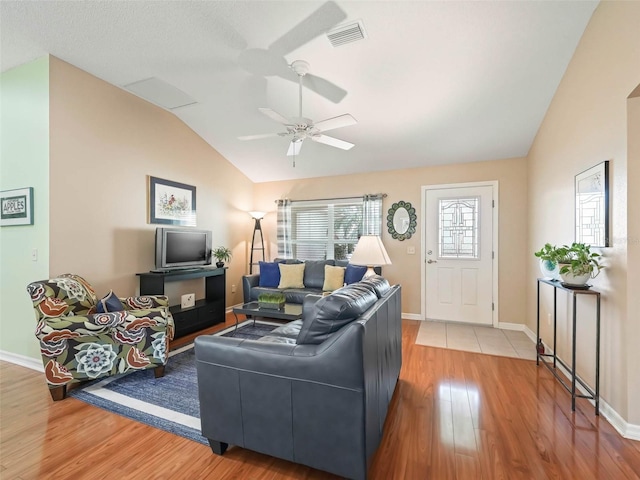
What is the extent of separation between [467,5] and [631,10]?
0.95m

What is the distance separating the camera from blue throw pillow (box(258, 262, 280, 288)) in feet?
16.0

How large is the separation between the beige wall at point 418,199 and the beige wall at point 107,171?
1.69 meters

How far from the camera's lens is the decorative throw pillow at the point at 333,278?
445cm

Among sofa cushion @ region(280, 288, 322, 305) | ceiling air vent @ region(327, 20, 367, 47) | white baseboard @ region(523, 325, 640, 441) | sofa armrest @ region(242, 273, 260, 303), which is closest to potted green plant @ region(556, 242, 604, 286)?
white baseboard @ region(523, 325, 640, 441)

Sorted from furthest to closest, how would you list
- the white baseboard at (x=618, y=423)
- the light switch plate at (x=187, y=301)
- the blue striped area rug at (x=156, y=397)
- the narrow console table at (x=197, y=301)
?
the light switch plate at (x=187, y=301), the narrow console table at (x=197, y=301), the blue striped area rug at (x=156, y=397), the white baseboard at (x=618, y=423)

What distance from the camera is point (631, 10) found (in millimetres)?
1810

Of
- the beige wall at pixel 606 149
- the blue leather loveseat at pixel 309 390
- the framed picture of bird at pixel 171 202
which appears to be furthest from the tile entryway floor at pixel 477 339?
the framed picture of bird at pixel 171 202

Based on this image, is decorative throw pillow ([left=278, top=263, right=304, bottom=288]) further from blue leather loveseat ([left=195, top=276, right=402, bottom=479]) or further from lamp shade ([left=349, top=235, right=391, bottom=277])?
blue leather loveseat ([left=195, top=276, right=402, bottom=479])

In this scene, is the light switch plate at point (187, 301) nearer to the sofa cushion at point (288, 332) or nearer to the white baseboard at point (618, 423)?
the sofa cushion at point (288, 332)

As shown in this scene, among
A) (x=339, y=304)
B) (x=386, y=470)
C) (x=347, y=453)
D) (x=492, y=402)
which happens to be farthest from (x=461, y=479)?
(x=339, y=304)

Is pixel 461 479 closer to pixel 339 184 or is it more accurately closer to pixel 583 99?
pixel 583 99

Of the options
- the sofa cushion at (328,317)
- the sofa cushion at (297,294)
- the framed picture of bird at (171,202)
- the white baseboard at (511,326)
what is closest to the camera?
the sofa cushion at (328,317)

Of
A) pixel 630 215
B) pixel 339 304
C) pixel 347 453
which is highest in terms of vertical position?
pixel 630 215

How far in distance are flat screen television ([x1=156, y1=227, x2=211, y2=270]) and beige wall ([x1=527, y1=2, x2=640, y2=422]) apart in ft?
14.1
